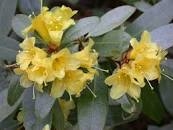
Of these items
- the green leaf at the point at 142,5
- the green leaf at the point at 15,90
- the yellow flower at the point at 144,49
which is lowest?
the green leaf at the point at 15,90

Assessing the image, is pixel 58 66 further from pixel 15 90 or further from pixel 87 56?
pixel 15 90

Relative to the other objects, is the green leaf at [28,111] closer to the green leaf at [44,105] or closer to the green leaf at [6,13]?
the green leaf at [44,105]

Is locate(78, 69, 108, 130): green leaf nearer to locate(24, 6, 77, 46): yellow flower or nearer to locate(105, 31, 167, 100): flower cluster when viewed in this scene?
locate(105, 31, 167, 100): flower cluster

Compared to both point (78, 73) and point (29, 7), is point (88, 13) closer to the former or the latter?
point (29, 7)

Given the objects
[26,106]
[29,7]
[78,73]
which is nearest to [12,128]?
[26,106]

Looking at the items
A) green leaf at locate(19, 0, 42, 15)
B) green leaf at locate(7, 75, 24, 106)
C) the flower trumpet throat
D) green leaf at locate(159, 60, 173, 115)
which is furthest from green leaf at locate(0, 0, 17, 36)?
green leaf at locate(159, 60, 173, 115)

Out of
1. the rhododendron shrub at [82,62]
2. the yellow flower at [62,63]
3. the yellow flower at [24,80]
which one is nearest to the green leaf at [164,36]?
the rhododendron shrub at [82,62]
